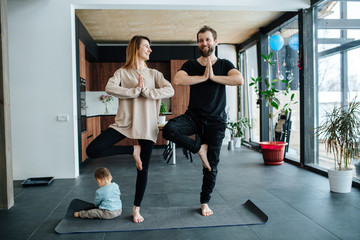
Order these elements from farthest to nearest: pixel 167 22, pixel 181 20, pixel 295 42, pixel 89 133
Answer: pixel 89 133 → pixel 167 22 → pixel 181 20 → pixel 295 42

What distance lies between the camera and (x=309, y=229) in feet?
9.03

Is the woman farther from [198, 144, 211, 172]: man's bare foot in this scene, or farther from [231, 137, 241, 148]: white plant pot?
[231, 137, 241, 148]: white plant pot

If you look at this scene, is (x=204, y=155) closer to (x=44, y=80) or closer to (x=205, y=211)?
(x=205, y=211)

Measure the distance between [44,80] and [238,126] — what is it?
5.45 m

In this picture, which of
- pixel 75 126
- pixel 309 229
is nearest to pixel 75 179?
pixel 75 126

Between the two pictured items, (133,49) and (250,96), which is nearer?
(133,49)

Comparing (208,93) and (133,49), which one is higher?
(133,49)

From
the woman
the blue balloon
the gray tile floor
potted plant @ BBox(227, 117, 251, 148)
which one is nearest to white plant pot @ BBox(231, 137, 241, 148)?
potted plant @ BBox(227, 117, 251, 148)

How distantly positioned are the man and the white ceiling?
2.36 m

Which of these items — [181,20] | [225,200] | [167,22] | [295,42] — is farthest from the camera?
[167,22]

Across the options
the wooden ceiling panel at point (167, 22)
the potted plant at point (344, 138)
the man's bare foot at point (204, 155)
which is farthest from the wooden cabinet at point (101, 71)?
the man's bare foot at point (204, 155)

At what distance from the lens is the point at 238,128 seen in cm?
880

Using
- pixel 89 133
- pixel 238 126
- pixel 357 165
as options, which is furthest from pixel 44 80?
pixel 238 126

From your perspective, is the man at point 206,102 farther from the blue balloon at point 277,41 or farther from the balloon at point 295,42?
the blue balloon at point 277,41
